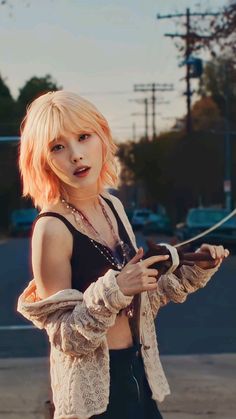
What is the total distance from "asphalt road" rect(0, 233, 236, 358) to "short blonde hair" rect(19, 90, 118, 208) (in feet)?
25.9

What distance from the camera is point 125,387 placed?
3203mm

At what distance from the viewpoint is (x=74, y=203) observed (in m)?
3.26

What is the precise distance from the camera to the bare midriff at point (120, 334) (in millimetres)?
3180

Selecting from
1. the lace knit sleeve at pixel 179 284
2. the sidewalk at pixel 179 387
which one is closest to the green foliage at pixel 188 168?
the sidewalk at pixel 179 387

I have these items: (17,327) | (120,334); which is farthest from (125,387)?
(17,327)

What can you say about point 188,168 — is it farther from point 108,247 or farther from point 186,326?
point 108,247

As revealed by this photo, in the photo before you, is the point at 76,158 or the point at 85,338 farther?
the point at 76,158

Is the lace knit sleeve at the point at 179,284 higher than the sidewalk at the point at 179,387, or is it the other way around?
the lace knit sleeve at the point at 179,284

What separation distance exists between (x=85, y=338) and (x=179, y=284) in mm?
519

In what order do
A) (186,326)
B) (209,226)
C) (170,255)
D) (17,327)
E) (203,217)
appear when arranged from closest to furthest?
(170,255) < (186,326) < (17,327) < (209,226) < (203,217)

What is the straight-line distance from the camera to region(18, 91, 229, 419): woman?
10.1 feet

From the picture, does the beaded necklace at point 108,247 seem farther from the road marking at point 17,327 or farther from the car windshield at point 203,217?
the car windshield at point 203,217

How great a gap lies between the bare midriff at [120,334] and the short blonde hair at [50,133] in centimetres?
39

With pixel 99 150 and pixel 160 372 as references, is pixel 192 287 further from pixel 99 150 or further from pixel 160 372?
pixel 99 150
